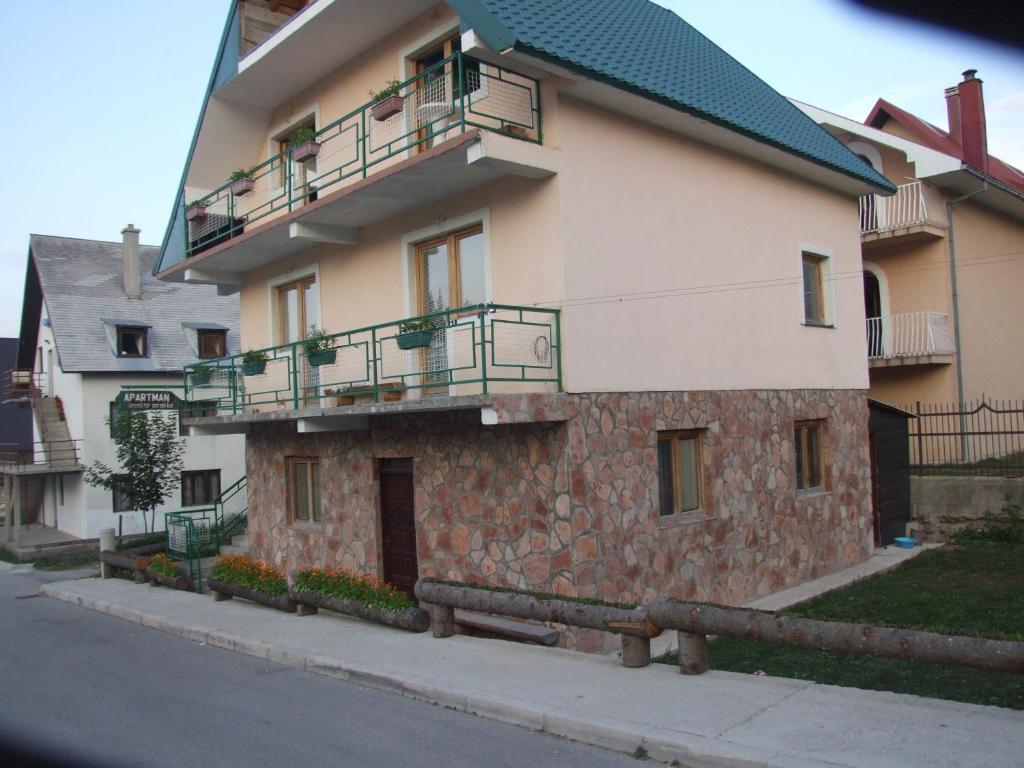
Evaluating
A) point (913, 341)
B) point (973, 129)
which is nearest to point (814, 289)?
point (913, 341)

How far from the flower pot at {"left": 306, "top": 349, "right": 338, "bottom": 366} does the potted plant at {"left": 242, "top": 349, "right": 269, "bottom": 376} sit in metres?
2.31

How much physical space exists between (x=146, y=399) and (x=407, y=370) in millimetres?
12026

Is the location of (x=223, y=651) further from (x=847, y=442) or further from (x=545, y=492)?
(x=847, y=442)

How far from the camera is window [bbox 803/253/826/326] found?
50.3 feet

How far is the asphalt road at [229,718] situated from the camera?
6.89 metres

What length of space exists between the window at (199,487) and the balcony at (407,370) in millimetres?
15313

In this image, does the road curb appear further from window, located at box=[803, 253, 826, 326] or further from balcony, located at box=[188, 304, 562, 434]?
window, located at box=[803, 253, 826, 326]

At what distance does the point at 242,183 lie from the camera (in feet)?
49.4

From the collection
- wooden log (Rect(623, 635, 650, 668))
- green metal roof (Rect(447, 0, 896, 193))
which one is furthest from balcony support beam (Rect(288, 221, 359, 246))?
wooden log (Rect(623, 635, 650, 668))

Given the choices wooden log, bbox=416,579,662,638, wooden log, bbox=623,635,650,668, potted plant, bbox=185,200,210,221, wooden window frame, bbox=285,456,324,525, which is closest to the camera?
wooden log, bbox=416,579,662,638

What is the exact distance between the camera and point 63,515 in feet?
103

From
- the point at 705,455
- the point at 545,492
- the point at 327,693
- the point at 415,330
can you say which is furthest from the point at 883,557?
the point at 327,693

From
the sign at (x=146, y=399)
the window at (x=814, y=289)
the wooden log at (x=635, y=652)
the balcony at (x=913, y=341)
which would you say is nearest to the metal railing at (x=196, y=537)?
the sign at (x=146, y=399)

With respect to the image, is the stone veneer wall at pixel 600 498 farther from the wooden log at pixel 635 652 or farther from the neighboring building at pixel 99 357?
the neighboring building at pixel 99 357
